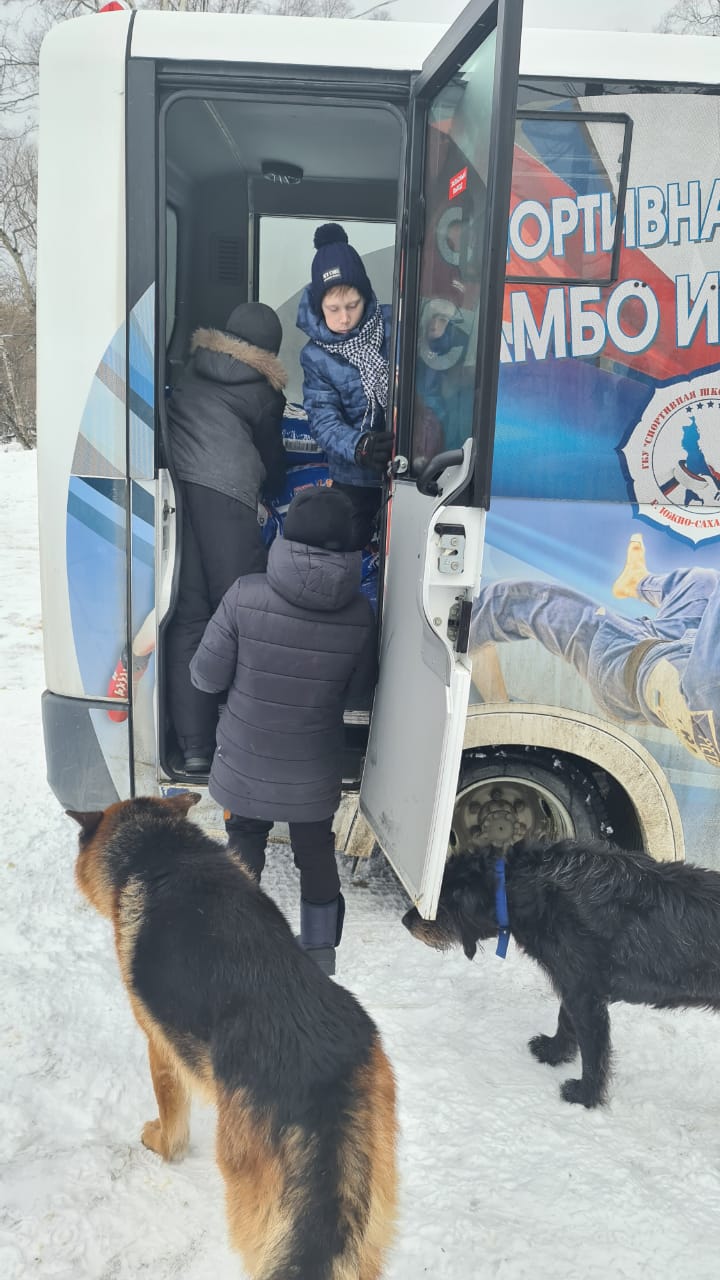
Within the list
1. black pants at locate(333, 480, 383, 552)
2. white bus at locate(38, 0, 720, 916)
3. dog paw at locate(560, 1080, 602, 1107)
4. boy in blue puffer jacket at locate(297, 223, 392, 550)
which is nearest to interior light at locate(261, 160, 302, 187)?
boy in blue puffer jacket at locate(297, 223, 392, 550)

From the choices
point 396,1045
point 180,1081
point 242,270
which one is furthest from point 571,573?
point 242,270

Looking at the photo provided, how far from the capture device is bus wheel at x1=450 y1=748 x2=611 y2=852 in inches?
124

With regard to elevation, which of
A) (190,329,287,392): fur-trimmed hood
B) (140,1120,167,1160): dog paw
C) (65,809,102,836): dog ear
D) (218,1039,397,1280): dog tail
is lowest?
(140,1120,167,1160): dog paw

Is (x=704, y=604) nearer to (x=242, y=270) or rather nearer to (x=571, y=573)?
(x=571, y=573)

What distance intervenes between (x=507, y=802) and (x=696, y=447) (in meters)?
1.54

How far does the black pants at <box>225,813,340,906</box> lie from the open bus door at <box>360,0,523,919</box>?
0.20 metres

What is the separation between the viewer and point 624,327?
2.73 metres

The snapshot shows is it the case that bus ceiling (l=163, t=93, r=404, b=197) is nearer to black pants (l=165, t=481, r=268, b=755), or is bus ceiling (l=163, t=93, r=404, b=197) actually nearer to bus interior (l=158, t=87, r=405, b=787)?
bus interior (l=158, t=87, r=405, b=787)

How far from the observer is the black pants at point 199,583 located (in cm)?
312

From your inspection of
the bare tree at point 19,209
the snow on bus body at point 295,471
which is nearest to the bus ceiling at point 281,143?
the snow on bus body at point 295,471

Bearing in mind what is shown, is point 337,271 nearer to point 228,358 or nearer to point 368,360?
point 368,360

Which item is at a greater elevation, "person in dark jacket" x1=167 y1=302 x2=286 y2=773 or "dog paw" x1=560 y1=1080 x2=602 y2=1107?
"person in dark jacket" x1=167 y1=302 x2=286 y2=773

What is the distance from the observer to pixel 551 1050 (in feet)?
9.19

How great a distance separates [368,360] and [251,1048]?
8.53ft
